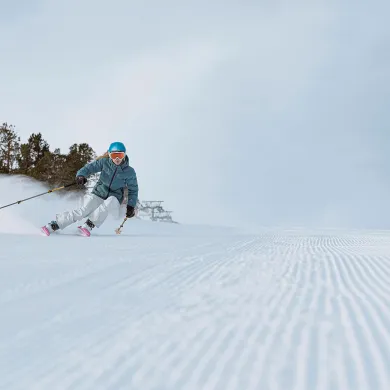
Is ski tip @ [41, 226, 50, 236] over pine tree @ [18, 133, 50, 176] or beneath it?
beneath

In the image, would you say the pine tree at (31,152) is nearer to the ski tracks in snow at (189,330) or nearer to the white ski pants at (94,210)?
the white ski pants at (94,210)

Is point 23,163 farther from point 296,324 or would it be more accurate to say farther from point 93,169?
point 296,324

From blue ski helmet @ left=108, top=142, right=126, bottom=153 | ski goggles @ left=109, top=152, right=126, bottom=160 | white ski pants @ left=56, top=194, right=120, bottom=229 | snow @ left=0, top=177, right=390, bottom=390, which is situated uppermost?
blue ski helmet @ left=108, top=142, right=126, bottom=153

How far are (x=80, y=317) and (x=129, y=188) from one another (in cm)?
807

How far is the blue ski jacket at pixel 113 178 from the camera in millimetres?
10094

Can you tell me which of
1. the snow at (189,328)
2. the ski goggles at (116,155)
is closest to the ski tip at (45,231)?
the ski goggles at (116,155)

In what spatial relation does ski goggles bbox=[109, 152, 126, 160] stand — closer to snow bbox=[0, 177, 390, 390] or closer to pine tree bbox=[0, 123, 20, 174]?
snow bbox=[0, 177, 390, 390]

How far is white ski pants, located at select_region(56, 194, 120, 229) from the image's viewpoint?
9666mm

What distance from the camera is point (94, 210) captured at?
10.1m

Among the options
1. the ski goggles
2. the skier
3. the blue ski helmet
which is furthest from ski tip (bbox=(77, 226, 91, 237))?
the blue ski helmet

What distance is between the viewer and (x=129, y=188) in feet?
34.2

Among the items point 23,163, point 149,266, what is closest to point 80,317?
point 149,266

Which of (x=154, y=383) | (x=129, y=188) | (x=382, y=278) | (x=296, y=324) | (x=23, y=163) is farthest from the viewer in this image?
(x=23, y=163)

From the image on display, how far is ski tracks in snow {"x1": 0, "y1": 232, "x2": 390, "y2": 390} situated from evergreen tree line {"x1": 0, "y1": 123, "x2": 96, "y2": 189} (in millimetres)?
37273
